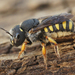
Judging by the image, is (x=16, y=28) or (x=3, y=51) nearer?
(x=16, y=28)

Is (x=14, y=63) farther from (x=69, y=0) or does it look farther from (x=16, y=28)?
(x=69, y=0)

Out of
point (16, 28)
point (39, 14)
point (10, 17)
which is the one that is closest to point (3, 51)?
point (16, 28)

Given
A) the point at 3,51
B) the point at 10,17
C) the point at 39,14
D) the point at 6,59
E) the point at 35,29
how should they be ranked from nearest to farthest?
the point at 35,29, the point at 6,59, the point at 3,51, the point at 39,14, the point at 10,17

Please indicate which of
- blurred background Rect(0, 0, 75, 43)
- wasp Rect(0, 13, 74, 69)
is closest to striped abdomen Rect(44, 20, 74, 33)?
wasp Rect(0, 13, 74, 69)

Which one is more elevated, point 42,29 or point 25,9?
point 25,9

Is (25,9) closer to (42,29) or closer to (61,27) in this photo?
(42,29)

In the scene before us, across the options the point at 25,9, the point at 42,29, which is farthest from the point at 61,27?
the point at 25,9

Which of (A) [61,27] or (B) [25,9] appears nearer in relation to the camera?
(A) [61,27]

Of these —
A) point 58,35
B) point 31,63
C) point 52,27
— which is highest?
point 52,27
